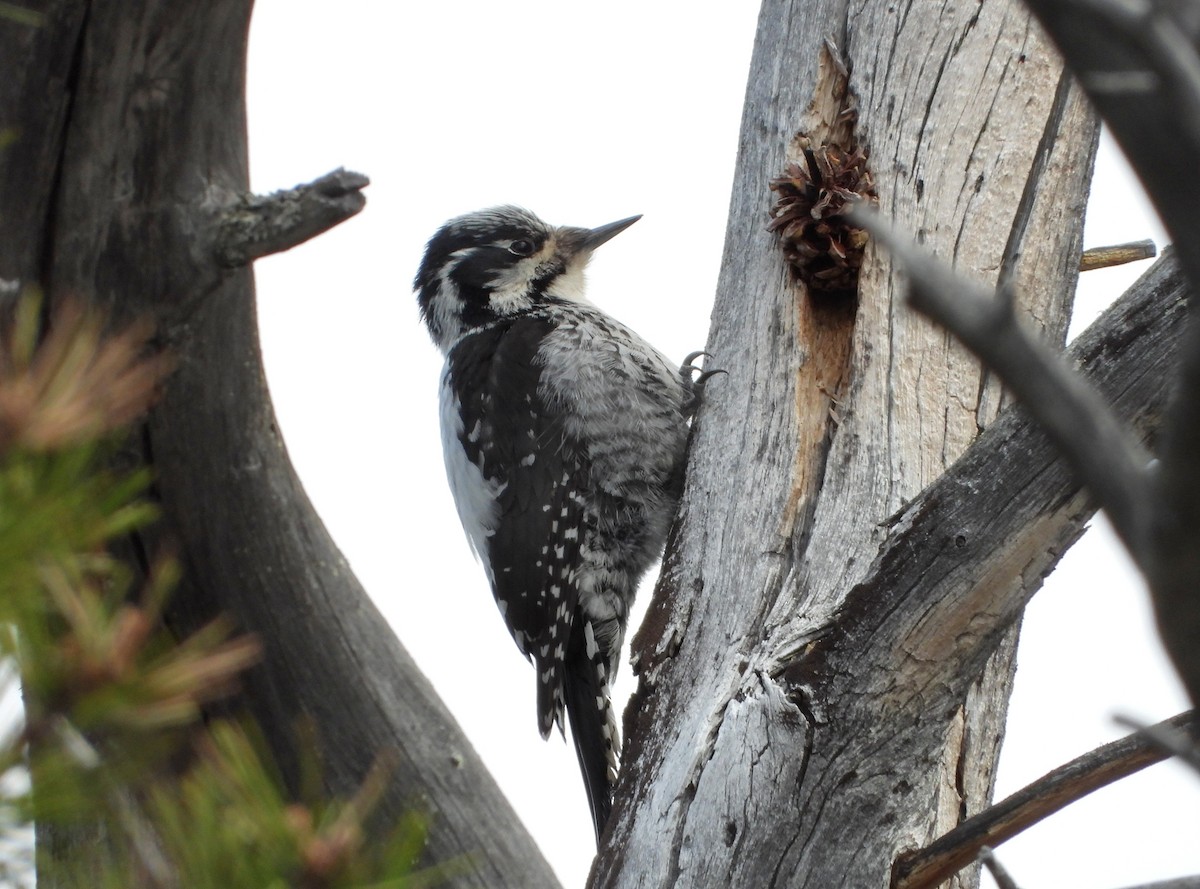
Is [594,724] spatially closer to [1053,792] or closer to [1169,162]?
[1053,792]

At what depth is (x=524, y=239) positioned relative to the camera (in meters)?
4.90

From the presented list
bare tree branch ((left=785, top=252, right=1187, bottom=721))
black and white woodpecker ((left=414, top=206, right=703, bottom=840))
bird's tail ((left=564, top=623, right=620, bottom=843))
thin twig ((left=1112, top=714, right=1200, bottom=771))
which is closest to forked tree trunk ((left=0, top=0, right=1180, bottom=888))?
bare tree branch ((left=785, top=252, right=1187, bottom=721))

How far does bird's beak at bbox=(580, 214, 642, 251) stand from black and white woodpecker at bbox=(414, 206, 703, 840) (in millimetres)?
455

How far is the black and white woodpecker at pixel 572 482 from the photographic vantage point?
405cm

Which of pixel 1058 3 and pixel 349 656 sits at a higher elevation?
pixel 1058 3

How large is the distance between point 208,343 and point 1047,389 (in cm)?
183

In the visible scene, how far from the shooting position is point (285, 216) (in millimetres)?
2156

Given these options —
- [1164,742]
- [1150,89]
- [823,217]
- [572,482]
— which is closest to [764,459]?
[823,217]

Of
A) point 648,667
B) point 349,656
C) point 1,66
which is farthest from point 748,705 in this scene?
point 1,66

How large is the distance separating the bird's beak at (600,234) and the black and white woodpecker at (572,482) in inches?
17.9

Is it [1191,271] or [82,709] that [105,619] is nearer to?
[82,709]

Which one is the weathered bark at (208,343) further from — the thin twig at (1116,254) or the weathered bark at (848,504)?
the thin twig at (1116,254)

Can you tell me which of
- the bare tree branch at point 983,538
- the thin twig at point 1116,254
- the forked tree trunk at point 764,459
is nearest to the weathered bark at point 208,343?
the forked tree trunk at point 764,459

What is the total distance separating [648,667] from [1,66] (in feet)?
5.46
